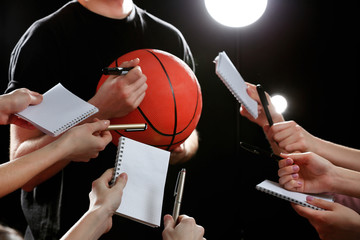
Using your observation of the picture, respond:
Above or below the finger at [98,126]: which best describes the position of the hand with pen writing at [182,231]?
→ below

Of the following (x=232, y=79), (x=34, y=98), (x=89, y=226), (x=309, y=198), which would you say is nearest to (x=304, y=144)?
(x=309, y=198)

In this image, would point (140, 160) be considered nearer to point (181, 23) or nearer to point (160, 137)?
point (160, 137)

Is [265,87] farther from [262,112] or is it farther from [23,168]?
[23,168]

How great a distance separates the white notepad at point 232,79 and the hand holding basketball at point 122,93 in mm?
271

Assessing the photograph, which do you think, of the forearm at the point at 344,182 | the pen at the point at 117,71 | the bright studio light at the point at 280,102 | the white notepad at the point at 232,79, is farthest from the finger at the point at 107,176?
the bright studio light at the point at 280,102

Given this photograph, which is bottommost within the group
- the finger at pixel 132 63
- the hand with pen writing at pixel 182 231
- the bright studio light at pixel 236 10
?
the hand with pen writing at pixel 182 231

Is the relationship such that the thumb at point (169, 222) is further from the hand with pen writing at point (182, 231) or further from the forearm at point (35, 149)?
the forearm at point (35, 149)

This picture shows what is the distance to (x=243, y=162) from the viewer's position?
250cm

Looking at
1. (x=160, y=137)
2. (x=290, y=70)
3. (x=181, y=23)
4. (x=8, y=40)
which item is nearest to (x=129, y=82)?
(x=160, y=137)

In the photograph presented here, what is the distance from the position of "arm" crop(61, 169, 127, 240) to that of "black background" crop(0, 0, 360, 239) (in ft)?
4.20

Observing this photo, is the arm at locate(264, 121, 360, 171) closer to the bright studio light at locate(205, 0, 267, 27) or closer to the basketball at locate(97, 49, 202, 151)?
→ the basketball at locate(97, 49, 202, 151)

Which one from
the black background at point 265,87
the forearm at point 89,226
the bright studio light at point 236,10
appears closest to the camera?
the forearm at point 89,226

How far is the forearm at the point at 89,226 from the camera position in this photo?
77 cm

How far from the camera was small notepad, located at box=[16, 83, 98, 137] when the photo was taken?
0.84m
